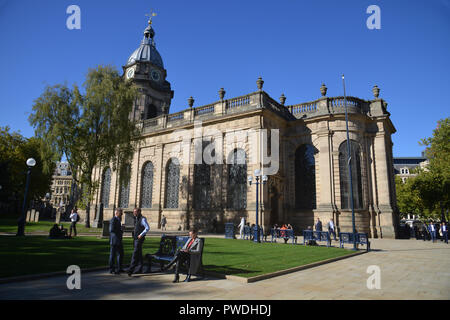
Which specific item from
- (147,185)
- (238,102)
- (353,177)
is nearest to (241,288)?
(353,177)

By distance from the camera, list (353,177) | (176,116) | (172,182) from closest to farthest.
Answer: (353,177)
(172,182)
(176,116)

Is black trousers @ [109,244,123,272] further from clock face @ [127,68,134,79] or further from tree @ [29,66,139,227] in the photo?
clock face @ [127,68,134,79]

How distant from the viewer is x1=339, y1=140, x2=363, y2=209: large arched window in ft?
80.2

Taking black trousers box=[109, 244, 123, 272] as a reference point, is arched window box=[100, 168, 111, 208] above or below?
above

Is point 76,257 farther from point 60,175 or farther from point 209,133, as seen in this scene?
point 60,175

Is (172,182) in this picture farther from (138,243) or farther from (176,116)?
(138,243)

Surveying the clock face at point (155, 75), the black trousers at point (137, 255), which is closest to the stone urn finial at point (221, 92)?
the clock face at point (155, 75)

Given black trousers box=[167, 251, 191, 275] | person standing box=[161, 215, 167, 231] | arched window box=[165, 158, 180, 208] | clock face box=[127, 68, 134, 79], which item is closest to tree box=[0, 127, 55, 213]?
clock face box=[127, 68, 134, 79]

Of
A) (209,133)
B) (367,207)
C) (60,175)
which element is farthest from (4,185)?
(60,175)

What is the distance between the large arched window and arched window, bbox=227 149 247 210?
8.42m

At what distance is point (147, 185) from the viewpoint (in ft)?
107

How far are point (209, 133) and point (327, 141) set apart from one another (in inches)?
431

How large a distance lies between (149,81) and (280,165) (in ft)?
75.7

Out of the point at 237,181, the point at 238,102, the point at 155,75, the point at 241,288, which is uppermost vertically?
the point at 155,75
